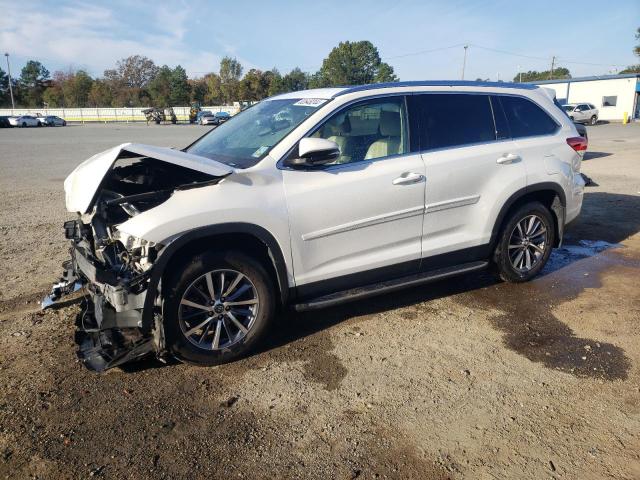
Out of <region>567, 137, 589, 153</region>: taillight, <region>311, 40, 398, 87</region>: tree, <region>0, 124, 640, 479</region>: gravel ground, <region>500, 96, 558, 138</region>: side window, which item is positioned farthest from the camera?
<region>311, 40, 398, 87</region>: tree

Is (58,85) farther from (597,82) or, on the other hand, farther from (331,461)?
(331,461)

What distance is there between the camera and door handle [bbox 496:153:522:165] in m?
4.65

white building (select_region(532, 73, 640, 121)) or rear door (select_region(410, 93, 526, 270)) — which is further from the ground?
white building (select_region(532, 73, 640, 121))

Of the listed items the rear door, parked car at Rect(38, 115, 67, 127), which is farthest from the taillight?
parked car at Rect(38, 115, 67, 127)

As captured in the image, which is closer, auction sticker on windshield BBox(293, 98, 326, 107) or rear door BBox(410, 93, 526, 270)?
auction sticker on windshield BBox(293, 98, 326, 107)

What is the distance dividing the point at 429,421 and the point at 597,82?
5763 cm

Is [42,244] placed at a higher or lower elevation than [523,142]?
lower

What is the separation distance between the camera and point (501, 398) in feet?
10.6

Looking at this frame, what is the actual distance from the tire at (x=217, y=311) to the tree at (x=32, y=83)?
99.6m

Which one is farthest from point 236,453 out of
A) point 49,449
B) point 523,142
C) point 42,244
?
point 42,244

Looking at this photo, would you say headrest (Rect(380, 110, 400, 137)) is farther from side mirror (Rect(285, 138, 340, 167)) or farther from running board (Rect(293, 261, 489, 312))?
running board (Rect(293, 261, 489, 312))

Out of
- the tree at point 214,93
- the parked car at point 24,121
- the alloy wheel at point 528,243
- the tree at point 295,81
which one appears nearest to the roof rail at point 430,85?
the alloy wheel at point 528,243

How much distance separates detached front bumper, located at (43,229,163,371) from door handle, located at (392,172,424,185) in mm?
2062

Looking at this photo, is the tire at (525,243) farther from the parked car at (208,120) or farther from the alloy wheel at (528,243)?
the parked car at (208,120)
